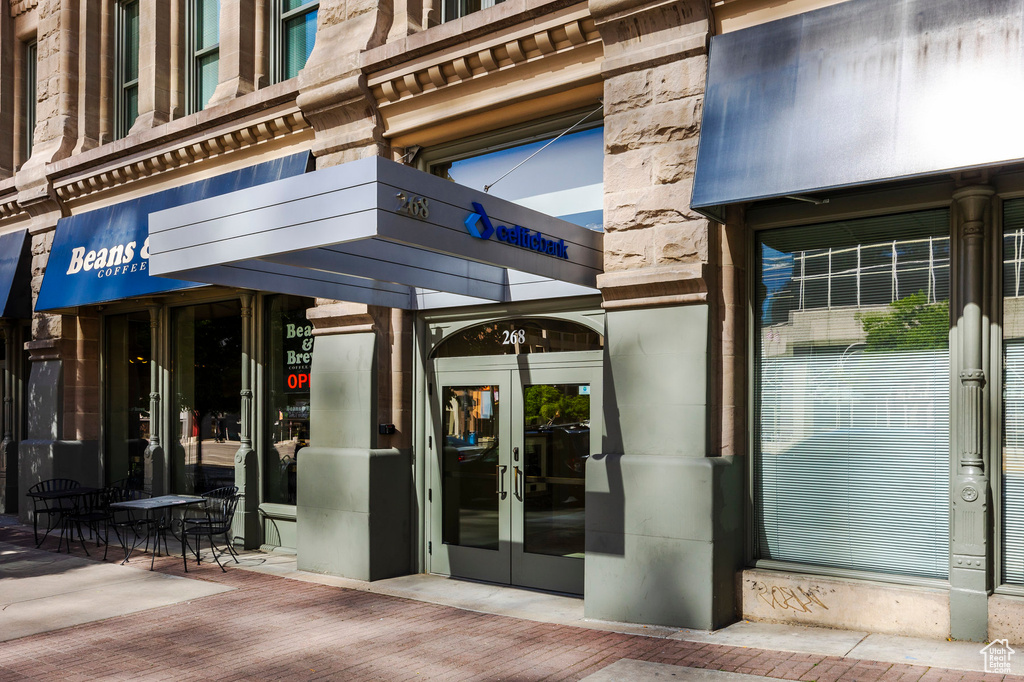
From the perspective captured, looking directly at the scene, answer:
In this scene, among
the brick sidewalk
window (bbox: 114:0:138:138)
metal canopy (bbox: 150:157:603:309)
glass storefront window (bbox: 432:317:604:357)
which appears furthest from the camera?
window (bbox: 114:0:138:138)

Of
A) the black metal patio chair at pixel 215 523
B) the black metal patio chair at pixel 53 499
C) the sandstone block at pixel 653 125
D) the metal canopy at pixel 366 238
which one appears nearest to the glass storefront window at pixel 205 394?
the black metal patio chair at pixel 215 523

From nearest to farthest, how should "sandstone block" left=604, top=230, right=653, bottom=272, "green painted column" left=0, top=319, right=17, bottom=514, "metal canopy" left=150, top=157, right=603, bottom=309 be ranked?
1. "metal canopy" left=150, top=157, right=603, bottom=309
2. "sandstone block" left=604, top=230, right=653, bottom=272
3. "green painted column" left=0, top=319, right=17, bottom=514

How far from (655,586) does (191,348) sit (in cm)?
888

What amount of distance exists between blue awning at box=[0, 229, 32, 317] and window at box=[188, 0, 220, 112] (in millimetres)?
A: 4589

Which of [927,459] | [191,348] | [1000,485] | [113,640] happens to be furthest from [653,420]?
[191,348]

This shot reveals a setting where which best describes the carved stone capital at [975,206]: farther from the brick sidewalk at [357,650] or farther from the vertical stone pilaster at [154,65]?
the vertical stone pilaster at [154,65]

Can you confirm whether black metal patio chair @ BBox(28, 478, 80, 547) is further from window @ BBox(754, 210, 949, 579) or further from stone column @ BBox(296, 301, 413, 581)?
window @ BBox(754, 210, 949, 579)

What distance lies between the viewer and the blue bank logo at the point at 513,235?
264 inches

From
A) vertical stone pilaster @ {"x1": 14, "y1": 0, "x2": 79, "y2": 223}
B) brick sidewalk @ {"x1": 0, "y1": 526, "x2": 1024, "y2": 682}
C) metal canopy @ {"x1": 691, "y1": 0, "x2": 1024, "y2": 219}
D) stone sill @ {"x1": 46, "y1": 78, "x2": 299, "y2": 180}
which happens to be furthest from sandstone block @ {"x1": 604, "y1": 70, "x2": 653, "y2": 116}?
vertical stone pilaster @ {"x1": 14, "y1": 0, "x2": 79, "y2": 223}

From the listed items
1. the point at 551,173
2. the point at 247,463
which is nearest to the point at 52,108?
the point at 247,463

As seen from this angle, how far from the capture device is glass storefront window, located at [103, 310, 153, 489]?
14.2 meters

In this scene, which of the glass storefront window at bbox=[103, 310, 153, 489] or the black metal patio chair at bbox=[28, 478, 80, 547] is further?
the glass storefront window at bbox=[103, 310, 153, 489]

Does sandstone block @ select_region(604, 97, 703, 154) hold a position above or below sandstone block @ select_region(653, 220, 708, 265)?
above

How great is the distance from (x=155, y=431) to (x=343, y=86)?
6897 millimetres
